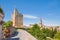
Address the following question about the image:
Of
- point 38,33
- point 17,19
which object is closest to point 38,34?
point 38,33

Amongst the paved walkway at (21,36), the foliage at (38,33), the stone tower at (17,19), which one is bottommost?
the foliage at (38,33)

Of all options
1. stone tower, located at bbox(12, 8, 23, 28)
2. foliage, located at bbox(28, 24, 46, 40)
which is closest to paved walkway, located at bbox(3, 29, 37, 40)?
foliage, located at bbox(28, 24, 46, 40)

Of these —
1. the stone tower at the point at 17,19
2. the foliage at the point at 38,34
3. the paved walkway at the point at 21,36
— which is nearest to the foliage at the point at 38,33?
the foliage at the point at 38,34

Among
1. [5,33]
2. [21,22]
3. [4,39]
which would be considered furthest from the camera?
[21,22]

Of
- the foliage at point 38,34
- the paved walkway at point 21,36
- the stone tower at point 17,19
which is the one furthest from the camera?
the stone tower at point 17,19

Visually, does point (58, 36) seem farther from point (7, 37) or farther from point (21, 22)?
point (21, 22)

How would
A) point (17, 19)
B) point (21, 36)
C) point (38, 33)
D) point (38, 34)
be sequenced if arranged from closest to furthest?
point (21, 36) < point (38, 34) < point (38, 33) < point (17, 19)

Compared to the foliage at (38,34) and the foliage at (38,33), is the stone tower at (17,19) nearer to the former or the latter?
the foliage at (38,33)

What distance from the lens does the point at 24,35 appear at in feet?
64.9

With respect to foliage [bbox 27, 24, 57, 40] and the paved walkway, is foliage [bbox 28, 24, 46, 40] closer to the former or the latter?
foliage [bbox 27, 24, 57, 40]

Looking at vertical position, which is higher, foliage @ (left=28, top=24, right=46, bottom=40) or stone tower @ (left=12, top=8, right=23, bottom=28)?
stone tower @ (left=12, top=8, right=23, bottom=28)

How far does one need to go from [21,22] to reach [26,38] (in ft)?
337

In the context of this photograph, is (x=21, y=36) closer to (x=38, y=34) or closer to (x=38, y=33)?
(x=38, y=34)

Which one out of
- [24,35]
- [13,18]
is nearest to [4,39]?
[24,35]
